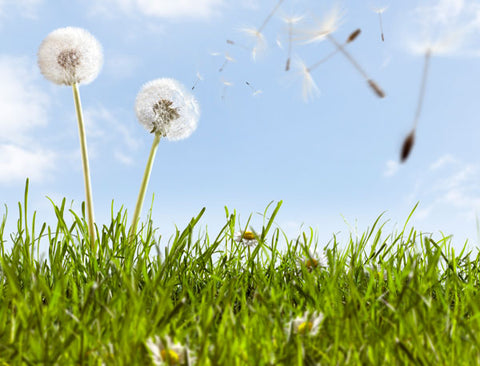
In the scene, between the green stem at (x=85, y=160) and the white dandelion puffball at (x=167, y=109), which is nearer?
the green stem at (x=85, y=160)

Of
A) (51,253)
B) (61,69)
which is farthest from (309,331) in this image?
(61,69)

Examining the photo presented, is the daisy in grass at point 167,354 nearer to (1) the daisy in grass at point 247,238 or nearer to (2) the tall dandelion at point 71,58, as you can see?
(1) the daisy in grass at point 247,238

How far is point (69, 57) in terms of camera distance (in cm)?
360

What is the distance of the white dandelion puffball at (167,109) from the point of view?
3553mm

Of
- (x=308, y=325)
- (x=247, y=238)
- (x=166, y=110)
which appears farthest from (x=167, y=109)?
(x=308, y=325)

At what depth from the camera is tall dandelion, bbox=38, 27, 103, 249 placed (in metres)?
3.57

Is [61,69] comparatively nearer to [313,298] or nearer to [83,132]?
[83,132]

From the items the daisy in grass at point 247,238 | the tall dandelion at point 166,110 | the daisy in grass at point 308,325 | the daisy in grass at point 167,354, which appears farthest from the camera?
the tall dandelion at point 166,110

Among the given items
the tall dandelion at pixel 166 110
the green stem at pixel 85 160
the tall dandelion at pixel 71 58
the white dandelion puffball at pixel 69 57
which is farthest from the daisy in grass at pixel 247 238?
the white dandelion puffball at pixel 69 57

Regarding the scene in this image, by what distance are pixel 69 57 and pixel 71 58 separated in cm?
1

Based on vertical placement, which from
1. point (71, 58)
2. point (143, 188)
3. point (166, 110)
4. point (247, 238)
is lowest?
point (247, 238)

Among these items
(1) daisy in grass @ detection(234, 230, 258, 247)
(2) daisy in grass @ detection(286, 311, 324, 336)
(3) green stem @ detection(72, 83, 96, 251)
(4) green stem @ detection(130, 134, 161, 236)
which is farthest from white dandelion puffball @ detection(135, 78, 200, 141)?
(2) daisy in grass @ detection(286, 311, 324, 336)

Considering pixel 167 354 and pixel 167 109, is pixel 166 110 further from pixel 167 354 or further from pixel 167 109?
pixel 167 354

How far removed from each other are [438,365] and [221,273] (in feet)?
5.23
